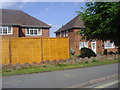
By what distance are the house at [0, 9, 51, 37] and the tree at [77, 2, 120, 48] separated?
1140 cm

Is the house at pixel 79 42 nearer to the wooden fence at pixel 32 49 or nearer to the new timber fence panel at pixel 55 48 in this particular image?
the new timber fence panel at pixel 55 48

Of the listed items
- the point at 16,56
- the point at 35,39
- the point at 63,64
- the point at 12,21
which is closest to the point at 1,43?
the point at 16,56

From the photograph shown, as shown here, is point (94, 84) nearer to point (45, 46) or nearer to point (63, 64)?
point (63, 64)

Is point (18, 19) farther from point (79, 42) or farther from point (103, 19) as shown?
point (103, 19)

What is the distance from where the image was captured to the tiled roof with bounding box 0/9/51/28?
26133 millimetres

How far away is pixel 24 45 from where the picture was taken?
13508 mm

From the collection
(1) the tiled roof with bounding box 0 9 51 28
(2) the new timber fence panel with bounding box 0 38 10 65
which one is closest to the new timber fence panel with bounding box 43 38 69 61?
(2) the new timber fence panel with bounding box 0 38 10 65

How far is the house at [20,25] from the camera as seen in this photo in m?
25.0

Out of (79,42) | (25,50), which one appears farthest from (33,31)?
(25,50)

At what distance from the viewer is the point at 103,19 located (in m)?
17.2

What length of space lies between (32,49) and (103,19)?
829 cm

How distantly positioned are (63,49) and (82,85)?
8297 mm

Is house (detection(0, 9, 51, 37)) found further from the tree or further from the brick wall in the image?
the tree

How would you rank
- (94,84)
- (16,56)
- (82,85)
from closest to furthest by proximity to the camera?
(82,85)
(94,84)
(16,56)
